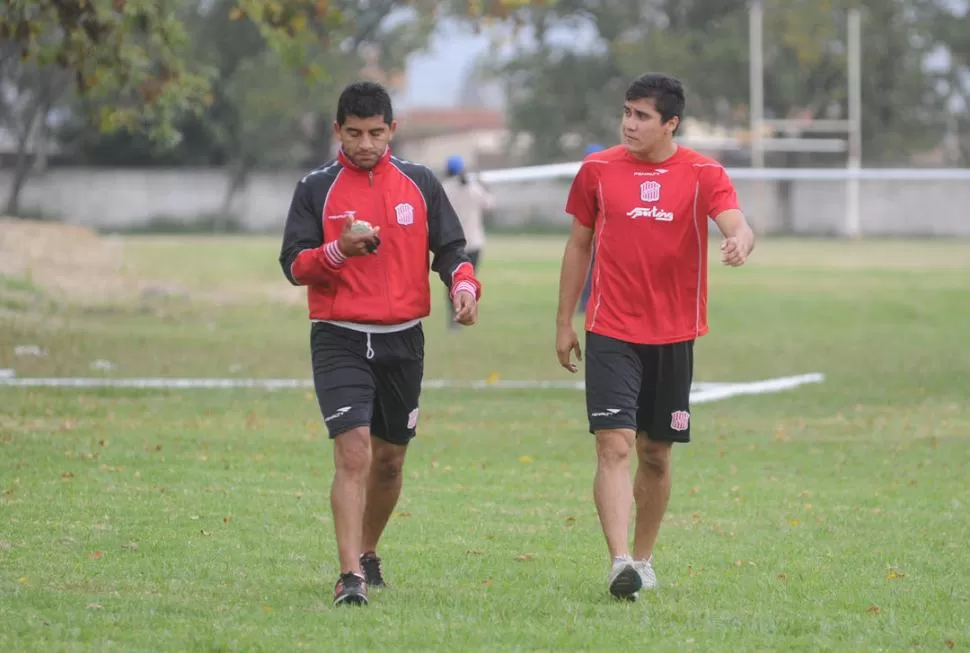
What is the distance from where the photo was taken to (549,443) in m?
12.6

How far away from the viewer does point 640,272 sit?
7.23 metres

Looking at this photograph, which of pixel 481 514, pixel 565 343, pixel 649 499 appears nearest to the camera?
pixel 565 343

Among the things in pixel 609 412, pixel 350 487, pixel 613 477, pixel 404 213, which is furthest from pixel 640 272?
pixel 350 487

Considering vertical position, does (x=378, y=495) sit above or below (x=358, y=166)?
below

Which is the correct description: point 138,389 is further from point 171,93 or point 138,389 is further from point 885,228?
point 885,228

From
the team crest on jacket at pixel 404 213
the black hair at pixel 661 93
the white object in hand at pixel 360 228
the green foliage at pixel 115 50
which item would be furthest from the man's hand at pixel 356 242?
the green foliage at pixel 115 50

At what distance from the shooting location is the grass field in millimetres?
6465

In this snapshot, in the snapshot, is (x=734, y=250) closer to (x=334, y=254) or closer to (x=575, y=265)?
(x=575, y=265)

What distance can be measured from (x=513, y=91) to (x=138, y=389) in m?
60.4

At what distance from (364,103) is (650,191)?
3.93ft

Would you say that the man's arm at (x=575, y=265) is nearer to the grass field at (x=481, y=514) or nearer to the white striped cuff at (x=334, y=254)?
the white striped cuff at (x=334, y=254)

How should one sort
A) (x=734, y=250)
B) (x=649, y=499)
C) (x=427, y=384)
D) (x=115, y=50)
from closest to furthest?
(x=734, y=250) → (x=649, y=499) → (x=427, y=384) → (x=115, y=50)

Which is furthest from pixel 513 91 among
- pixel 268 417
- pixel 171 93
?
pixel 268 417

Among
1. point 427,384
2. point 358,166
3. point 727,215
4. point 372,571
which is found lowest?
point 427,384
